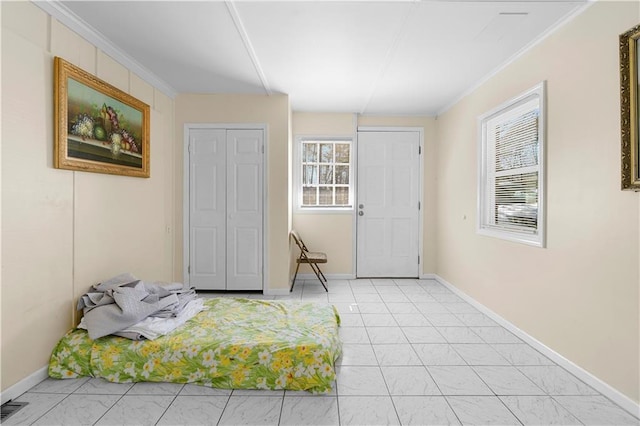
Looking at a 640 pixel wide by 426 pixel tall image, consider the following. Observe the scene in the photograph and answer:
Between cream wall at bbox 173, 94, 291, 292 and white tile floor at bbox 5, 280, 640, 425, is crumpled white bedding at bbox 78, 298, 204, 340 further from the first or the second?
cream wall at bbox 173, 94, 291, 292

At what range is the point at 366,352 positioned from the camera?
269 centimetres

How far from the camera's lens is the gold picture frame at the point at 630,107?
75.1 inches

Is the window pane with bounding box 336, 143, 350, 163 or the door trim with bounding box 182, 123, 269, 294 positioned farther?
the window pane with bounding box 336, 143, 350, 163

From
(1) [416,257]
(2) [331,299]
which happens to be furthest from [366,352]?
(1) [416,257]

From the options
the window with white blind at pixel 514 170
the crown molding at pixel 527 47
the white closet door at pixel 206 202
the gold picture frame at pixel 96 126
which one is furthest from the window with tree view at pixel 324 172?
the gold picture frame at pixel 96 126

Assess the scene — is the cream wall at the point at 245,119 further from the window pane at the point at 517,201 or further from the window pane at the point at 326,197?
the window pane at the point at 517,201

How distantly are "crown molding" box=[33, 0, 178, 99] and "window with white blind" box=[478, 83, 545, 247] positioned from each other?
143 inches

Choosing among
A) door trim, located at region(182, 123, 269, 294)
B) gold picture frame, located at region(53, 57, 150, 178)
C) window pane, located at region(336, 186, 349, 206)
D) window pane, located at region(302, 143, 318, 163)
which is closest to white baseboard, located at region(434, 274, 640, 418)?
window pane, located at region(336, 186, 349, 206)

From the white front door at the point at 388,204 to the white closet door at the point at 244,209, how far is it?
1.66 metres

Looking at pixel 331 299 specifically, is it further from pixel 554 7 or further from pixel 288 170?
pixel 554 7

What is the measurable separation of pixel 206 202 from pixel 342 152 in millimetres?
2205

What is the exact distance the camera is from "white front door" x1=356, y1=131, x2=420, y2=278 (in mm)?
5188

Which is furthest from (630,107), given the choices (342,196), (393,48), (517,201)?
(342,196)

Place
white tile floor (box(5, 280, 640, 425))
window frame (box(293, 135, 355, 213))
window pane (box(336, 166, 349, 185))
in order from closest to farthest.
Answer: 1. white tile floor (box(5, 280, 640, 425))
2. window frame (box(293, 135, 355, 213))
3. window pane (box(336, 166, 349, 185))
